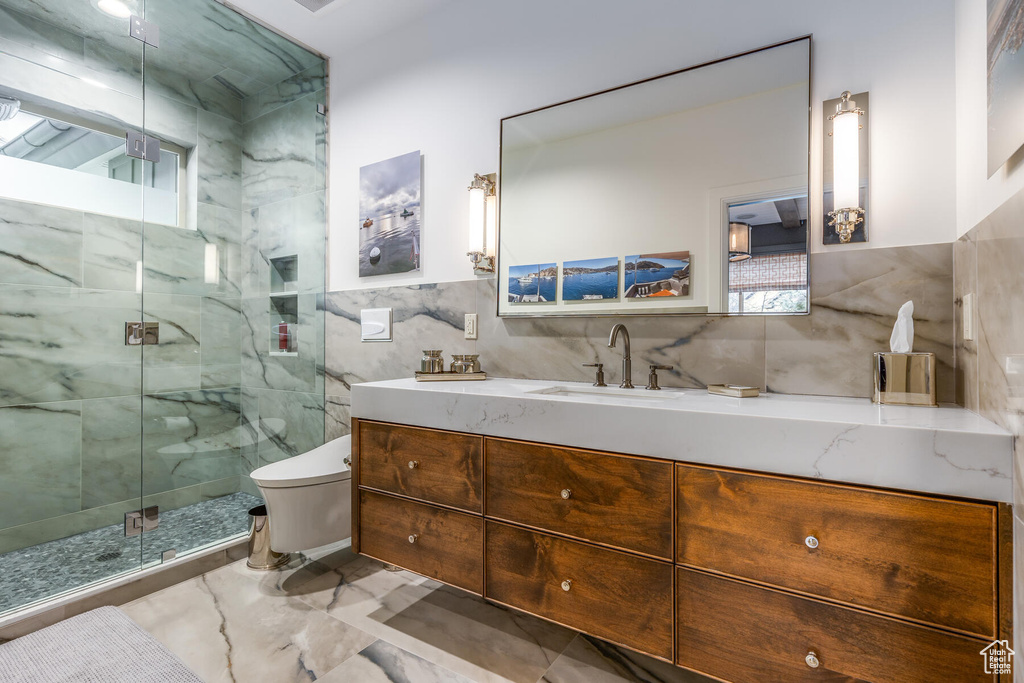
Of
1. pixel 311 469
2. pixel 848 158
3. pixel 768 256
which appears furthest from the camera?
pixel 311 469

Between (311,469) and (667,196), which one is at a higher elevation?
(667,196)

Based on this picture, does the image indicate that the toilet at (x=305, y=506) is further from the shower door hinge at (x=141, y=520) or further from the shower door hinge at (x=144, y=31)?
the shower door hinge at (x=144, y=31)

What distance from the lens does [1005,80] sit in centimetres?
93

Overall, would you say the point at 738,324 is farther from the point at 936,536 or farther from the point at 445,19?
the point at 445,19

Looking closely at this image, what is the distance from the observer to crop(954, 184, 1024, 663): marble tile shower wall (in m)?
0.85

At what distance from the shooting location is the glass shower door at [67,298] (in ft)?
5.89

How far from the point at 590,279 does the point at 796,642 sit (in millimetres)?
1252

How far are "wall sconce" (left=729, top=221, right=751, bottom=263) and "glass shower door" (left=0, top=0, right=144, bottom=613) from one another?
2324 mm

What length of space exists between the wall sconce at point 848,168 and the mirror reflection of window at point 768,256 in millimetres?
90

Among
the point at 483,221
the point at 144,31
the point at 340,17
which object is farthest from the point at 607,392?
the point at 144,31

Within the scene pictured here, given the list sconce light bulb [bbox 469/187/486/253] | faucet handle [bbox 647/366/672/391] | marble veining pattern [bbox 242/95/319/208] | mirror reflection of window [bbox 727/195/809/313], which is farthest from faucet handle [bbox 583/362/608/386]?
marble veining pattern [bbox 242/95/319/208]

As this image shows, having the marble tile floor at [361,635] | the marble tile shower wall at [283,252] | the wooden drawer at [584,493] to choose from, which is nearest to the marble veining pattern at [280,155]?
the marble tile shower wall at [283,252]

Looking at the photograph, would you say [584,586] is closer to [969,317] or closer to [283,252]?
[969,317]

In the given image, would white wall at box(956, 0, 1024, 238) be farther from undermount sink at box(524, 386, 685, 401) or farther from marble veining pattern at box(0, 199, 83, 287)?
marble veining pattern at box(0, 199, 83, 287)
